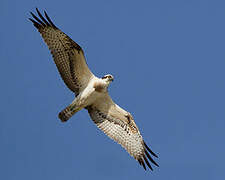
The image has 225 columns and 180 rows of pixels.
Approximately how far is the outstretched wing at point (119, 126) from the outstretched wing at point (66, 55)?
2.27ft

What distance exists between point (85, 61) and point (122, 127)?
191 centimetres

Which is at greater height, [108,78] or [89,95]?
[108,78]

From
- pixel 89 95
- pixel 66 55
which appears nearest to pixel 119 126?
pixel 89 95

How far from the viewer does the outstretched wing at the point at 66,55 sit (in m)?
14.3

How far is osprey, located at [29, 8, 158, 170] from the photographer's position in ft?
47.3

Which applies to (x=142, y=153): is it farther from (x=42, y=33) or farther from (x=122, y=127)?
(x=42, y=33)

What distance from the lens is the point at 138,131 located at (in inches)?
600

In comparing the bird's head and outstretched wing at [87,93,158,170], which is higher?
the bird's head

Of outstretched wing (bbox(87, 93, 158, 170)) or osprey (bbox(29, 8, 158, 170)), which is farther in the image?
outstretched wing (bbox(87, 93, 158, 170))

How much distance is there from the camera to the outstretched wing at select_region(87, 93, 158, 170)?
14961 mm

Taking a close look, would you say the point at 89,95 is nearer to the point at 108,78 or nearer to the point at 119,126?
the point at 108,78

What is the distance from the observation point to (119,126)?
49.9 ft

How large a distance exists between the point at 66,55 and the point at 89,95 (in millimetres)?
1076

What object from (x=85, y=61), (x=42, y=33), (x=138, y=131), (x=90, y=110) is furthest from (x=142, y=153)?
(x=42, y=33)
